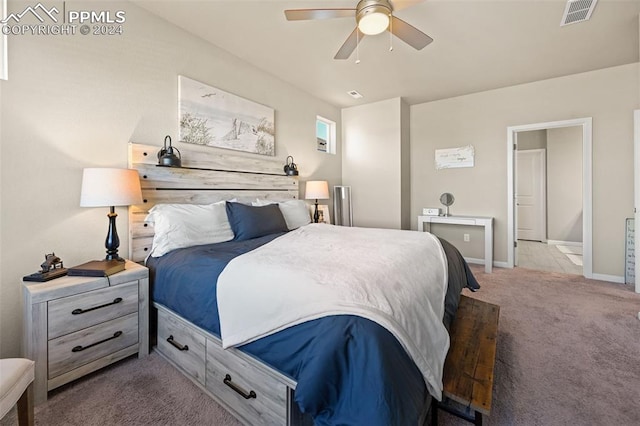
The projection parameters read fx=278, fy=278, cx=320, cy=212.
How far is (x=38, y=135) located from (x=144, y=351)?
1.66 meters

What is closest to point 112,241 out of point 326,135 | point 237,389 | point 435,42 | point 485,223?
point 237,389

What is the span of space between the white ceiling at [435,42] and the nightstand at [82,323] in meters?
2.31

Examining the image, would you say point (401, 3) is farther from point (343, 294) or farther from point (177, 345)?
point (177, 345)

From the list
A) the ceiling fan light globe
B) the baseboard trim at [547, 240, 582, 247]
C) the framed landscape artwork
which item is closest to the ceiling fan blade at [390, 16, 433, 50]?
the ceiling fan light globe

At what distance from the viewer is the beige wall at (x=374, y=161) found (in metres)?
4.62

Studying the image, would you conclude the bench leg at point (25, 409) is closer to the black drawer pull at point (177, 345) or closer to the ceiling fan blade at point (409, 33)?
the black drawer pull at point (177, 345)

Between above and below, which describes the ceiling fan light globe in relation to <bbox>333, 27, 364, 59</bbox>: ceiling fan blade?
below

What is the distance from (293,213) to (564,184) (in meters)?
6.25

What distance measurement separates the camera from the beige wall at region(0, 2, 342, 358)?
1805mm

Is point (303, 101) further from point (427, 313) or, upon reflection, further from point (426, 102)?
point (427, 313)

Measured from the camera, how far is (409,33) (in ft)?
7.16

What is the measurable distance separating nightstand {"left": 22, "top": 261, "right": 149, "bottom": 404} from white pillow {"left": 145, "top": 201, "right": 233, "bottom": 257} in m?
0.27

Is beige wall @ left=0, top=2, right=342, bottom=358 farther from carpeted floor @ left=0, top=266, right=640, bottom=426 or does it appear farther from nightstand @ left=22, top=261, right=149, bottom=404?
carpeted floor @ left=0, top=266, right=640, bottom=426

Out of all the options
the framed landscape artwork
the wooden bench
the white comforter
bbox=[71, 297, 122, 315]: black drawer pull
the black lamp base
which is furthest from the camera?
the framed landscape artwork
